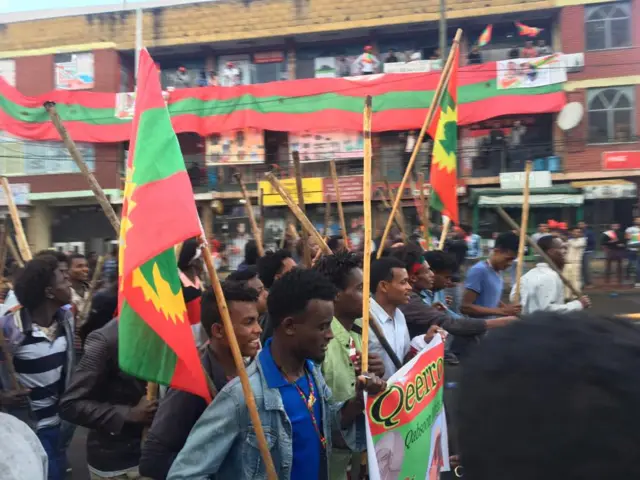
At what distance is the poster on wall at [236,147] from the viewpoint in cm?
1977

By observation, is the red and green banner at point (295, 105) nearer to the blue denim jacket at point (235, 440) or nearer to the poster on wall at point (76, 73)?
the poster on wall at point (76, 73)

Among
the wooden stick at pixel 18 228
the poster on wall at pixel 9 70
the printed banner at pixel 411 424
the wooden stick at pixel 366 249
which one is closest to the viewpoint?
the printed banner at pixel 411 424

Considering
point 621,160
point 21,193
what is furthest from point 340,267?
point 21,193

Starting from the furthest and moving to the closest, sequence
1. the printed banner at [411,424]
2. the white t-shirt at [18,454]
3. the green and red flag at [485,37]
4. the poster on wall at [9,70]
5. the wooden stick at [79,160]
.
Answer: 1. the poster on wall at [9,70]
2. the green and red flag at [485,37]
3. the wooden stick at [79,160]
4. the printed banner at [411,424]
5. the white t-shirt at [18,454]

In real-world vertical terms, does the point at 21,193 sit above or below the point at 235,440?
above

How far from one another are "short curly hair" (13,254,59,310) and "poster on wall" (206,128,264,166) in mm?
16380

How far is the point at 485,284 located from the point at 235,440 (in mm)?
3432

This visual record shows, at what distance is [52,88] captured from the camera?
72.7 feet

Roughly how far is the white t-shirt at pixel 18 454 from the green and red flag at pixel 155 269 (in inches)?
27.8

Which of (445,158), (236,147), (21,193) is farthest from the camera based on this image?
(21,193)

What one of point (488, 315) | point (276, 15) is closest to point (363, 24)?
point (276, 15)

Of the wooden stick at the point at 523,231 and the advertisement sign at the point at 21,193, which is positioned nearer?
the wooden stick at the point at 523,231

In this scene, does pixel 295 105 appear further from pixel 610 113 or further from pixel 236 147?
pixel 610 113

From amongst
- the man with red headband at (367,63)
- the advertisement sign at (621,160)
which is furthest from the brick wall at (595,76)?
the man with red headband at (367,63)
